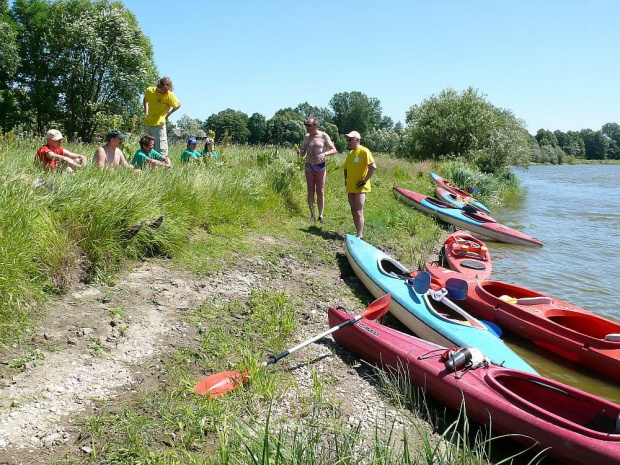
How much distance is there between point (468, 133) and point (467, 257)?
18.9m

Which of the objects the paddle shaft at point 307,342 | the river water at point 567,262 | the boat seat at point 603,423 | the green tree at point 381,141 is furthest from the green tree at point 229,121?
the boat seat at point 603,423

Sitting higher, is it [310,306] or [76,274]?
[76,274]

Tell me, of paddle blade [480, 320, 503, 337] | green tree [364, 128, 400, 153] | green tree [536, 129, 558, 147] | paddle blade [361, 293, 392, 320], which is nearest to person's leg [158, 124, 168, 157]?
paddle blade [361, 293, 392, 320]

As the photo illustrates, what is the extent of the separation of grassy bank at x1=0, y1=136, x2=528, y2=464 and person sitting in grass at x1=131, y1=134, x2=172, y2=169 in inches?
18.4

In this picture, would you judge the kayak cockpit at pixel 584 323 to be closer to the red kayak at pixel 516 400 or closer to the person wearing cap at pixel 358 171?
the red kayak at pixel 516 400

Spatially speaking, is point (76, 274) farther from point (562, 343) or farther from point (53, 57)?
point (53, 57)

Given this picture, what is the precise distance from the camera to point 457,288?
214 inches

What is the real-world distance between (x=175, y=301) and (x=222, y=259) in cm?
126

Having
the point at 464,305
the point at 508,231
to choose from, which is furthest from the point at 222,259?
the point at 508,231

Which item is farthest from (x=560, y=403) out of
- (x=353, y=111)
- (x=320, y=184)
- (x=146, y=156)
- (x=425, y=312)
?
(x=353, y=111)

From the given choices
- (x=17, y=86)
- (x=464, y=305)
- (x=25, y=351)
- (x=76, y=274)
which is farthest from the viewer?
(x=17, y=86)

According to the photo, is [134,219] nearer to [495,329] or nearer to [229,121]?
[495,329]

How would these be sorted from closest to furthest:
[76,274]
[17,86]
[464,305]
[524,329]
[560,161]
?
[76,274] < [524,329] < [464,305] < [17,86] < [560,161]

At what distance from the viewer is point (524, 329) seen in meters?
5.20
